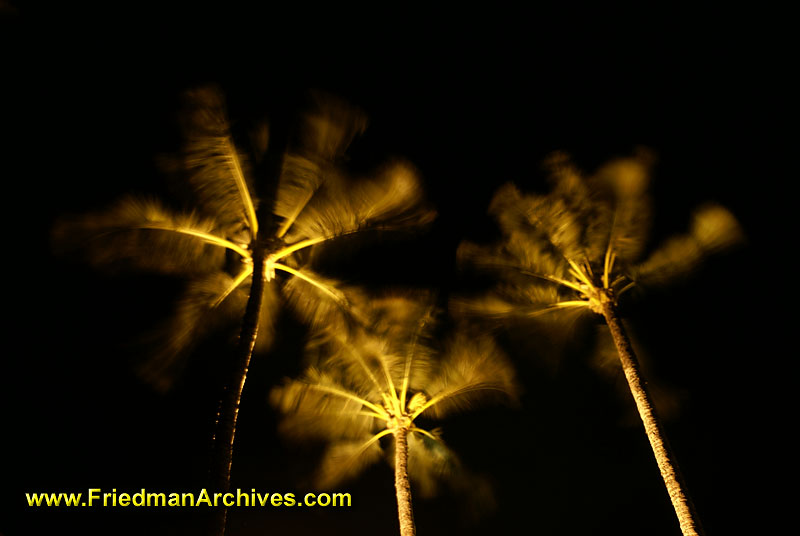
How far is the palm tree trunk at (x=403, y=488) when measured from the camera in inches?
546

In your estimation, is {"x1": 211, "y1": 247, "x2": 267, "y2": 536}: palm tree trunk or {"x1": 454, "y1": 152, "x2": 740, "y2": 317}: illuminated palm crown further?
{"x1": 454, "y1": 152, "x2": 740, "y2": 317}: illuminated palm crown

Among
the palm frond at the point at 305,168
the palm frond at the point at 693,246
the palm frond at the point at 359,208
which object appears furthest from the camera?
the palm frond at the point at 693,246

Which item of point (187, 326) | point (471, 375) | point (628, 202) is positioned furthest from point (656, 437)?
point (187, 326)

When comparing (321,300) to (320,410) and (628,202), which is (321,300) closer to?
(320,410)

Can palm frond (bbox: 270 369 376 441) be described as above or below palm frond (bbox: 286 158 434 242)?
below

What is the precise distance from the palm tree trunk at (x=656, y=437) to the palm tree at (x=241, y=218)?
16.7 ft

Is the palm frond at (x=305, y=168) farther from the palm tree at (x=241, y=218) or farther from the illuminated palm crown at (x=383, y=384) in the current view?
the illuminated palm crown at (x=383, y=384)

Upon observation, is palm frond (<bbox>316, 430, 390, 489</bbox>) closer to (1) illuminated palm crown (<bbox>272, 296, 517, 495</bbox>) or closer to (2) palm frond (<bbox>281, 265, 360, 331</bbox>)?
(1) illuminated palm crown (<bbox>272, 296, 517, 495</bbox>)

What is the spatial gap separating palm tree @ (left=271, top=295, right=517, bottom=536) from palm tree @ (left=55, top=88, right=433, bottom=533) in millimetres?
2488

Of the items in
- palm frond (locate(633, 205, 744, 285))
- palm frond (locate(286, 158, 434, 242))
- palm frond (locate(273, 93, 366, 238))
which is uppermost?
palm frond (locate(273, 93, 366, 238))

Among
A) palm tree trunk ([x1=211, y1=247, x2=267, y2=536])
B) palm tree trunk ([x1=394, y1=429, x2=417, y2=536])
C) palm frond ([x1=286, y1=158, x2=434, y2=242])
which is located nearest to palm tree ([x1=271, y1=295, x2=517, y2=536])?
palm tree trunk ([x1=394, y1=429, x2=417, y2=536])

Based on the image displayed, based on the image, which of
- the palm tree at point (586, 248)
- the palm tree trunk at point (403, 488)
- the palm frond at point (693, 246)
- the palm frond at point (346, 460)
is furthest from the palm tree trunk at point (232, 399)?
the palm frond at point (693, 246)

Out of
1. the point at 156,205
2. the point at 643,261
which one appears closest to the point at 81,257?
the point at 156,205

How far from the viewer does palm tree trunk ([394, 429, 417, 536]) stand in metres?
13.9
